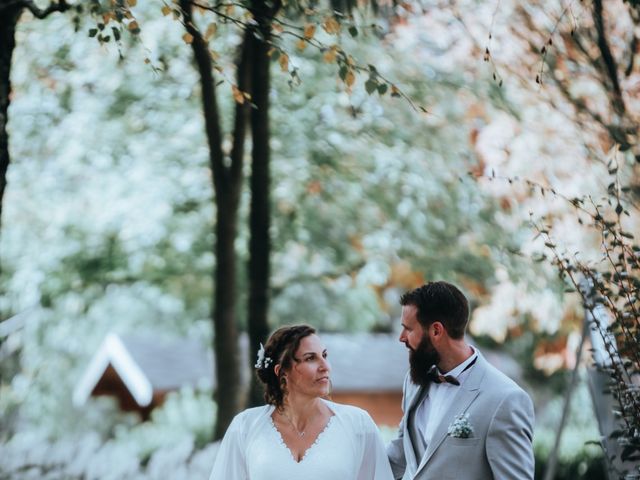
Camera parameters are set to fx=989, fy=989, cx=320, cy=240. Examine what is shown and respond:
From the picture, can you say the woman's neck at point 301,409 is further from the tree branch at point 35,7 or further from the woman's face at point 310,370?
the tree branch at point 35,7

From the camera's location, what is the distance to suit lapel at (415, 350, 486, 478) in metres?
4.04

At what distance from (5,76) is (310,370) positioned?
2.73 meters

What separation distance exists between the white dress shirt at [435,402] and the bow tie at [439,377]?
21 mm

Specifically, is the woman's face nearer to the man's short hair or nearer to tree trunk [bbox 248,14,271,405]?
the man's short hair

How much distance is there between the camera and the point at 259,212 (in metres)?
10.6

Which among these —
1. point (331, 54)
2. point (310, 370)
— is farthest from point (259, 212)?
point (310, 370)

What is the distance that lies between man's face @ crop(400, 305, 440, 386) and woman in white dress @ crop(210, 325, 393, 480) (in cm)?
44

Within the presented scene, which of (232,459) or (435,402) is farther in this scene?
(232,459)

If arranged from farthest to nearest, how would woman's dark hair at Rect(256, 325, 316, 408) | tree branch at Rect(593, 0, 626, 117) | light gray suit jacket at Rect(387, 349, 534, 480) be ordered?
tree branch at Rect(593, 0, 626, 117)
woman's dark hair at Rect(256, 325, 316, 408)
light gray suit jacket at Rect(387, 349, 534, 480)

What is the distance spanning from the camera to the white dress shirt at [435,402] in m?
4.15

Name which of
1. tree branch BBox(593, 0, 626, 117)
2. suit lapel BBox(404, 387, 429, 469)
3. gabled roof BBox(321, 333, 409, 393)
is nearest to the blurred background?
tree branch BBox(593, 0, 626, 117)

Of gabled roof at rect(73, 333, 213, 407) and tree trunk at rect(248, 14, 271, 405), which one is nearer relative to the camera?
tree trunk at rect(248, 14, 271, 405)

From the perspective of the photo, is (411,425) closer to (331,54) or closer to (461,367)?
(461,367)

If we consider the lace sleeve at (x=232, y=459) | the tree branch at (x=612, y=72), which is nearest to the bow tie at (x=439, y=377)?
the lace sleeve at (x=232, y=459)
